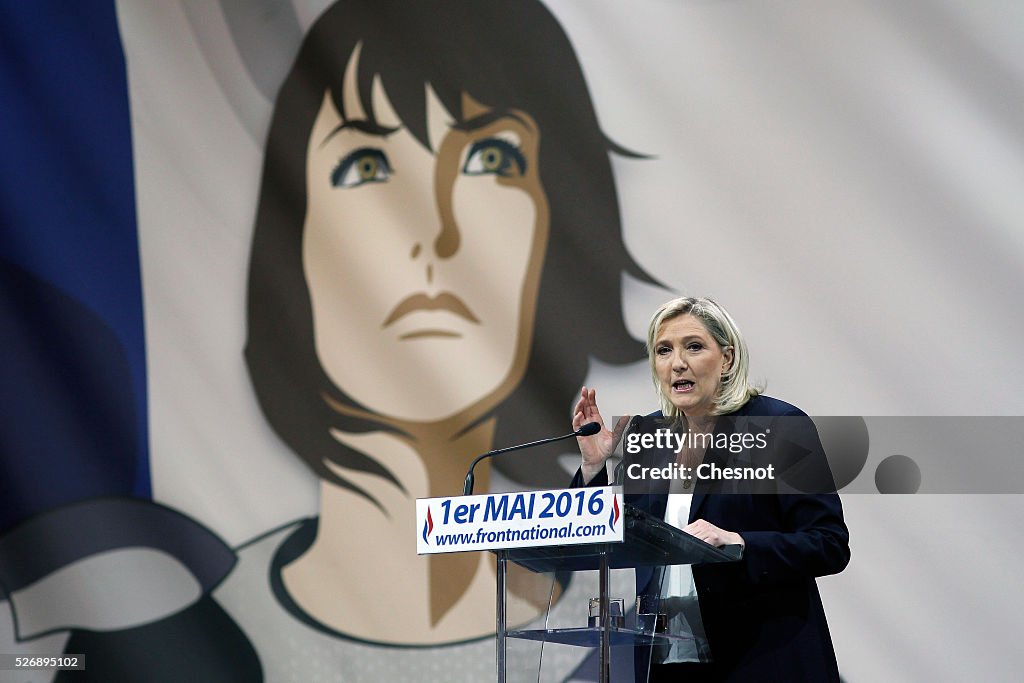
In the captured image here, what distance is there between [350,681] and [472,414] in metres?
0.82

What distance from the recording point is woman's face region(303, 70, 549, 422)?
10.9 ft

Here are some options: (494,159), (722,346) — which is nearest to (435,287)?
(494,159)

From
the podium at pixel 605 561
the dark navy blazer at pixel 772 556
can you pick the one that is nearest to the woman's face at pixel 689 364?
the dark navy blazer at pixel 772 556

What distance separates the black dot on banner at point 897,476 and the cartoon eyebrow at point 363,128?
1711 millimetres

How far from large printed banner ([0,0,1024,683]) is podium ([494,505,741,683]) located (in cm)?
122

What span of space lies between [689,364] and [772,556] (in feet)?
1.38

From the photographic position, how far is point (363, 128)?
3496mm

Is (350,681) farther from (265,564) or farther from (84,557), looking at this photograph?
(84,557)

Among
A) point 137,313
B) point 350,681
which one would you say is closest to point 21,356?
point 137,313

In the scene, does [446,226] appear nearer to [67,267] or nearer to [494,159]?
[494,159]

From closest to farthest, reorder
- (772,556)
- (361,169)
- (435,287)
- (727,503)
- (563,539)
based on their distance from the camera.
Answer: (563,539), (772,556), (727,503), (435,287), (361,169)

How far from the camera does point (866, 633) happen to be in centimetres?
292

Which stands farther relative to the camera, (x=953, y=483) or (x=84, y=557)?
(x=84, y=557)

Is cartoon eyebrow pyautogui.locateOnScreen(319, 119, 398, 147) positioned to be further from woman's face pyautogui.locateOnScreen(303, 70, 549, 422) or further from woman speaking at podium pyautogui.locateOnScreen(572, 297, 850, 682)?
woman speaking at podium pyautogui.locateOnScreen(572, 297, 850, 682)
